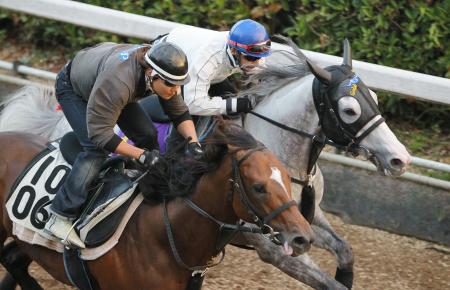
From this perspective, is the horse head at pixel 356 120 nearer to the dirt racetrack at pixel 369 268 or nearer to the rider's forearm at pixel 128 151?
the rider's forearm at pixel 128 151

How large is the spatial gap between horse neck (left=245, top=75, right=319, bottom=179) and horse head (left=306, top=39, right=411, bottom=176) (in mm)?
115

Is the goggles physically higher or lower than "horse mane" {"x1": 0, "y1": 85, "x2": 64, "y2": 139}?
higher

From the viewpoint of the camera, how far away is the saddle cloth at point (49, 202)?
15.8ft

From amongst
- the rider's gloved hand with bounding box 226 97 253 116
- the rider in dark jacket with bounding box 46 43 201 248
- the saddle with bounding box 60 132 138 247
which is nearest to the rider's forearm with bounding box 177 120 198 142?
the rider in dark jacket with bounding box 46 43 201 248

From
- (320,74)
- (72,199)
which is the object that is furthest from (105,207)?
(320,74)

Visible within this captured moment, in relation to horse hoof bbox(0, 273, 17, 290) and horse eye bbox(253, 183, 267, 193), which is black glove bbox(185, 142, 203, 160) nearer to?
horse eye bbox(253, 183, 267, 193)

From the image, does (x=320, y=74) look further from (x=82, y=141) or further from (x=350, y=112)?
(x=82, y=141)

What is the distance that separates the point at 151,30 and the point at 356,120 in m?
2.71

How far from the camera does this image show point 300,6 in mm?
8047

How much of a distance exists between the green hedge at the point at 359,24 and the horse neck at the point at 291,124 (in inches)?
86.1

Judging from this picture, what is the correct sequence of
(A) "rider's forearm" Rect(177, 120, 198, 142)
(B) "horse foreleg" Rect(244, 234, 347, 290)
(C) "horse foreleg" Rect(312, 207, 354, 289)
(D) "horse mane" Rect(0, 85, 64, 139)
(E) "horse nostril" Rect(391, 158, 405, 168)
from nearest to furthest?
(A) "rider's forearm" Rect(177, 120, 198, 142), (E) "horse nostril" Rect(391, 158, 405, 168), (B) "horse foreleg" Rect(244, 234, 347, 290), (C) "horse foreleg" Rect(312, 207, 354, 289), (D) "horse mane" Rect(0, 85, 64, 139)

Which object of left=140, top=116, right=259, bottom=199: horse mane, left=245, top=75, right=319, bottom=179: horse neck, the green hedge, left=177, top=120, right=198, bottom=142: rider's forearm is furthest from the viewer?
the green hedge

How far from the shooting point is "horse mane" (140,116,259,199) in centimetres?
441

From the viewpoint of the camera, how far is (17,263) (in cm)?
565
